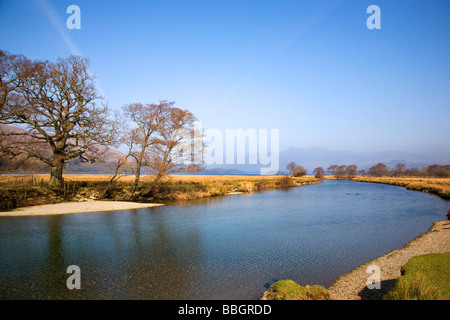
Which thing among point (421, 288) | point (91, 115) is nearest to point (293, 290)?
point (421, 288)

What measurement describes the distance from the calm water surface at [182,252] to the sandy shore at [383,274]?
52 cm

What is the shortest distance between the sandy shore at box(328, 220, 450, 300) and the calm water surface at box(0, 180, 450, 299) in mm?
525

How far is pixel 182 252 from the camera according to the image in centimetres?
998

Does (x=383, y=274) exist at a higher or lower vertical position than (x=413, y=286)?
lower


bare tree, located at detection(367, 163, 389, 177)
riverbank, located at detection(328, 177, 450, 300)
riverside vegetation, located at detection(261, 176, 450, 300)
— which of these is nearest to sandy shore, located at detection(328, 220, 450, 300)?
riverbank, located at detection(328, 177, 450, 300)

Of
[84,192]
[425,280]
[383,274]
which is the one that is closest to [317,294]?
[425,280]

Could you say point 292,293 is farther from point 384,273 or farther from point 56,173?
point 56,173

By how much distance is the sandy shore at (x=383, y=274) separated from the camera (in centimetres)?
602

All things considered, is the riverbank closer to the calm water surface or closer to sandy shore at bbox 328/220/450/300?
sandy shore at bbox 328/220/450/300

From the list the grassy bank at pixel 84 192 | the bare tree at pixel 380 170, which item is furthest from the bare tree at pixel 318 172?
the grassy bank at pixel 84 192

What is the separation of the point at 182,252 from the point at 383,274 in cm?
717

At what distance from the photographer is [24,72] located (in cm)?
2078

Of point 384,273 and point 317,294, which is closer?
point 317,294
